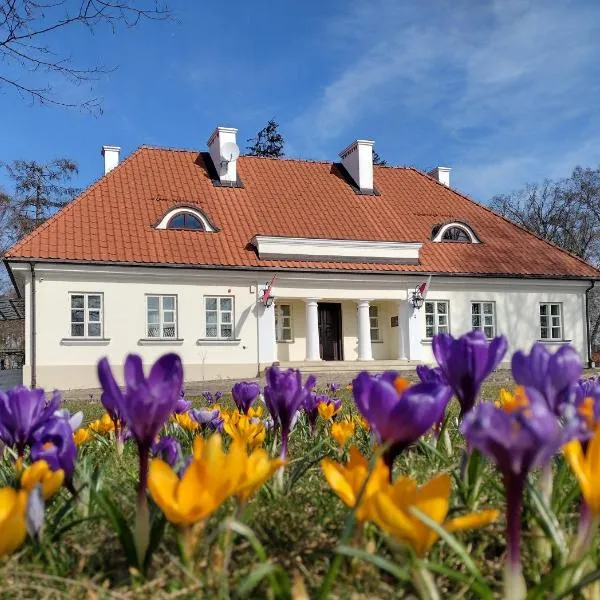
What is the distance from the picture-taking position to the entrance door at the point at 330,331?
24.1 m

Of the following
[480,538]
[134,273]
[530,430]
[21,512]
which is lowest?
[480,538]

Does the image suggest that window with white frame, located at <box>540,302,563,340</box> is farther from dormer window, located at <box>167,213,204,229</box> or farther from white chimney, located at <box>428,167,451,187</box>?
dormer window, located at <box>167,213,204,229</box>

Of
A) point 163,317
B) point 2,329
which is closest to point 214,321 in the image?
point 163,317

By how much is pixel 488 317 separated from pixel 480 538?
2390 centimetres

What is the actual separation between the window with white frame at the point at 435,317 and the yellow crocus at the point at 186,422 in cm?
2094

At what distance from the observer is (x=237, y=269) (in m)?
21.2

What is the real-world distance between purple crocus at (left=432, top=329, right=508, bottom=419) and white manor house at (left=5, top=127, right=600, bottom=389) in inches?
752

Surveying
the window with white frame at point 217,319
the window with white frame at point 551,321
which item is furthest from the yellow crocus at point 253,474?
the window with white frame at point 551,321

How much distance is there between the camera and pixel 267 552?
1401 mm

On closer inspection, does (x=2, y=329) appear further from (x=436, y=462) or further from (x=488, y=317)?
(x=436, y=462)

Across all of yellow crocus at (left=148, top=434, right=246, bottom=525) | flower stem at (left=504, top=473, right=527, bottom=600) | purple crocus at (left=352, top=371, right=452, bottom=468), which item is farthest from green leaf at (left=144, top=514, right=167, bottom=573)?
flower stem at (left=504, top=473, right=527, bottom=600)

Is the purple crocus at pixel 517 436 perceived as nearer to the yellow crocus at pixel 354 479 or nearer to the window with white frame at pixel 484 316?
the yellow crocus at pixel 354 479

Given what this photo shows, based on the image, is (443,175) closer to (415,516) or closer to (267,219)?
(267,219)

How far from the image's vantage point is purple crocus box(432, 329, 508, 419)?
1.52 meters
